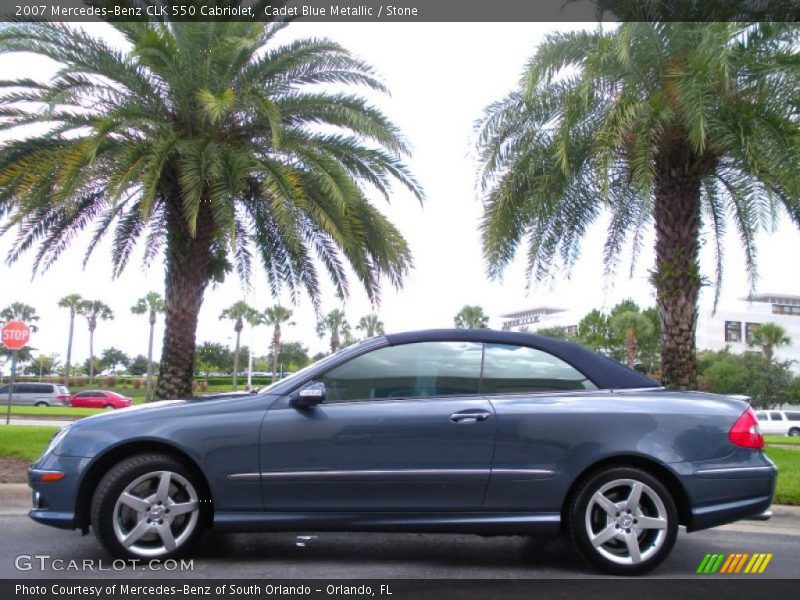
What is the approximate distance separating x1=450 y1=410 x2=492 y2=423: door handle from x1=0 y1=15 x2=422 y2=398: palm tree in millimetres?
5477

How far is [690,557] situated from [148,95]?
9.00 meters

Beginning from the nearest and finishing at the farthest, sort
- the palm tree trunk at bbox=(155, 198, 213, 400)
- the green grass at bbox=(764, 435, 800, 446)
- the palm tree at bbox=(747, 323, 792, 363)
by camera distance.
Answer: the palm tree trunk at bbox=(155, 198, 213, 400), the green grass at bbox=(764, 435, 800, 446), the palm tree at bbox=(747, 323, 792, 363)

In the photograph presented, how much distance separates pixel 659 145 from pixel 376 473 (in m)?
7.67

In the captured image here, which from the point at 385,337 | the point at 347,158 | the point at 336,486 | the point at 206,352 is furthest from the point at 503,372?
the point at 206,352

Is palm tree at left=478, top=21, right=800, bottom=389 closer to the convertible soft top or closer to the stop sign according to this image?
the convertible soft top

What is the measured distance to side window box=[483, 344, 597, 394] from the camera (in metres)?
4.95

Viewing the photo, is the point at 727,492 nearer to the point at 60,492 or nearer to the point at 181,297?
the point at 60,492

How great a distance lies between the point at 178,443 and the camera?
470 cm

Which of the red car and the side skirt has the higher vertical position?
the side skirt

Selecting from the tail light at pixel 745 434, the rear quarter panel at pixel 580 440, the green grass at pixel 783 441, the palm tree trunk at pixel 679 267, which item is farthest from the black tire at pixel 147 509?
the green grass at pixel 783 441

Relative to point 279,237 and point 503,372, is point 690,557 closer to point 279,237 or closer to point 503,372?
point 503,372

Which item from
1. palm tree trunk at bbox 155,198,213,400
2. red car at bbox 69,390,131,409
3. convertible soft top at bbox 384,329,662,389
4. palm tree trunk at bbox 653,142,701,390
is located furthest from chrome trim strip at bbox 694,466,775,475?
red car at bbox 69,390,131,409

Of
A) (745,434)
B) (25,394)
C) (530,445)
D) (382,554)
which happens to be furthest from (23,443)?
(25,394)
